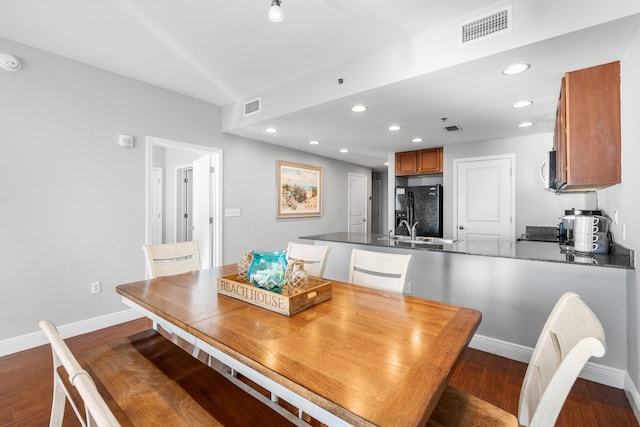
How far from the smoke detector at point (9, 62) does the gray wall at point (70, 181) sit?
0.06m

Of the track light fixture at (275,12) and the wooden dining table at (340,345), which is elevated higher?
the track light fixture at (275,12)

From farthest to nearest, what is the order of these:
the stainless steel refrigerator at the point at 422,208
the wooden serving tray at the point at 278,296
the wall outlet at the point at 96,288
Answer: the stainless steel refrigerator at the point at 422,208 → the wall outlet at the point at 96,288 → the wooden serving tray at the point at 278,296

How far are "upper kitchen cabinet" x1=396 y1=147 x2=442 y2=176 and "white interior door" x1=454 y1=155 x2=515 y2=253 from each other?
0.35 metres

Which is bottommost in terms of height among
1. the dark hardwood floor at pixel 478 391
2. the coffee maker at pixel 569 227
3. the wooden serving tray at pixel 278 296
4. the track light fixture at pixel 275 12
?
the dark hardwood floor at pixel 478 391

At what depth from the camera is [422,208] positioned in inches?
200

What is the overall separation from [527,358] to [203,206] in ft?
13.0

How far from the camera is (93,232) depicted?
9.82ft

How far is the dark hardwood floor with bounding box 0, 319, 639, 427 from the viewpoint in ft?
5.77

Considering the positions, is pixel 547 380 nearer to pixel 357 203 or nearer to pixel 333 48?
pixel 333 48

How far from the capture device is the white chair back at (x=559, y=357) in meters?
0.74

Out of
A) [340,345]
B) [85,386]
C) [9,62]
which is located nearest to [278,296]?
[340,345]

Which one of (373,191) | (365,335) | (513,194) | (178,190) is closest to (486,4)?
(365,335)

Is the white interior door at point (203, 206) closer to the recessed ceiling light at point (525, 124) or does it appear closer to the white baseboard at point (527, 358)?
the white baseboard at point (527, 358)

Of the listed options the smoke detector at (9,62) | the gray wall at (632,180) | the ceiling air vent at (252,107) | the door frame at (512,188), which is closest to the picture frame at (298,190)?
the ceiling air vent at (252,107)
